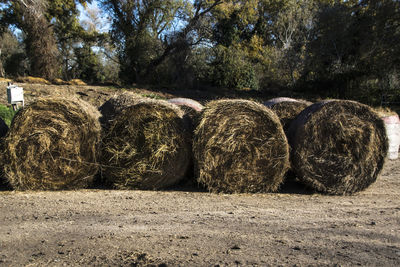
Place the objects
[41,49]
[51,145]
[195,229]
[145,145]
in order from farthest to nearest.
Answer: [41,49], [145,145], [51,145], [195,229]

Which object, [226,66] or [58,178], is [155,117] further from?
[226,66]

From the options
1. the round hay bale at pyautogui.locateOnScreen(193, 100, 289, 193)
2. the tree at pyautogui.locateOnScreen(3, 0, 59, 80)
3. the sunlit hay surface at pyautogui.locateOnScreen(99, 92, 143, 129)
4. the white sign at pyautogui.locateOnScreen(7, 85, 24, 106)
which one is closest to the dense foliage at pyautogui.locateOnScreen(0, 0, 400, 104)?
the tree at pyautogui.locateOnScreen(3, 0, 59, 80)

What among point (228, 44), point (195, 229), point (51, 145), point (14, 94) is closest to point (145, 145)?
point (51, 145)

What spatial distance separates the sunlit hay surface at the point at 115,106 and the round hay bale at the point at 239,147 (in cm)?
147

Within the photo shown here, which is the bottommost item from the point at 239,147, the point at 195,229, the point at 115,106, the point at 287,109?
the point at 195,229

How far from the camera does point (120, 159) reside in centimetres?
620

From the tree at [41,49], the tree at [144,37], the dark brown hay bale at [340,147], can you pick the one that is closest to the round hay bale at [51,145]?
the dark brown hay bale at [340,147]

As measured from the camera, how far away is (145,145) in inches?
244

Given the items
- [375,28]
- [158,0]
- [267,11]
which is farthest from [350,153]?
[267,11]

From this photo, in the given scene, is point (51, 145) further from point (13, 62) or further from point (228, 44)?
point (13, 62)

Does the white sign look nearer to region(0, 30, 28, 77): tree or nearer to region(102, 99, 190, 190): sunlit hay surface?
region(102, 99, 190, 190): sunlit hay surface

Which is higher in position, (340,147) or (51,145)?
(340,147)

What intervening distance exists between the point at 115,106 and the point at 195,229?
3.63 m

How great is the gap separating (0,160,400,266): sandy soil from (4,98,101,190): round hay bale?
300 millimetres
